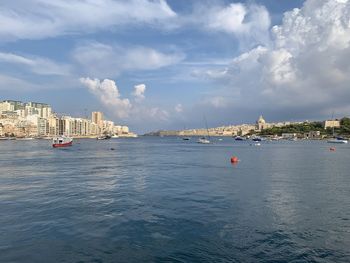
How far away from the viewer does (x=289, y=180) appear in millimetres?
37719

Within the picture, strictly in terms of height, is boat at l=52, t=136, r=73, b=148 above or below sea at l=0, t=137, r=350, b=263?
above

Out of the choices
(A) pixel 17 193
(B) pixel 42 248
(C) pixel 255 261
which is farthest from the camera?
(A) pixel 17 193

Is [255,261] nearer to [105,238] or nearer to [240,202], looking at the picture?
[105,238]

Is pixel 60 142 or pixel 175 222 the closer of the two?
pixel 175 222

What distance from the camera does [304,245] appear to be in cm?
1588

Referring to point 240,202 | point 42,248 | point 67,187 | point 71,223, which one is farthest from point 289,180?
point 42,248

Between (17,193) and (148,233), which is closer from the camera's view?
(148,233)

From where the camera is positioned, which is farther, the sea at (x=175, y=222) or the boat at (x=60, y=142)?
the boat at (x=60, y=142)

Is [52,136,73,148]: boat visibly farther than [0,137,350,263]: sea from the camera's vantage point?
Yes

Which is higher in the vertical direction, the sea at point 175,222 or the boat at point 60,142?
the boat at point 60,142

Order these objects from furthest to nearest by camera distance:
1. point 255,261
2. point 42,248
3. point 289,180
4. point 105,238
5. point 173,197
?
point 289,180, point 173,197, point 105,238, point 42,248, point 255,261

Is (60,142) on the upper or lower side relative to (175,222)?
upper

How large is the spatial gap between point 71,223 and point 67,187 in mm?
13914

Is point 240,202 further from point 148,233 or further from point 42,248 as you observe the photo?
point 42,248
